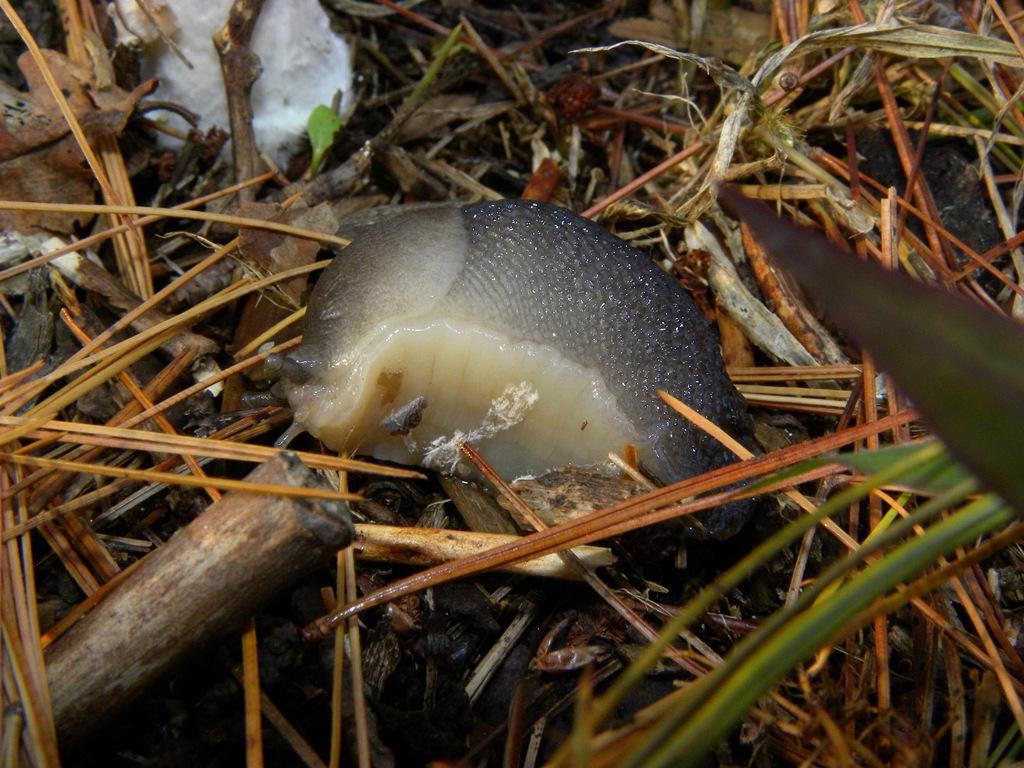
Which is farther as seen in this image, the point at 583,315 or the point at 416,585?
the point at 583,315

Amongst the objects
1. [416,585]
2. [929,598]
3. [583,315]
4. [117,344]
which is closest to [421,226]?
[583,315]

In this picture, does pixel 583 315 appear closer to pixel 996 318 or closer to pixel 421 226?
pixel 421 226

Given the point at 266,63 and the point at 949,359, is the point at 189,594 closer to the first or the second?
the point at 949,359

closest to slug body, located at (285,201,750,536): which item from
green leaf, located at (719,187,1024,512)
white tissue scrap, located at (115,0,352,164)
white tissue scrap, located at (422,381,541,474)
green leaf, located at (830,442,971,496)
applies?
white tissue scrap, located at (422,381,541,474)

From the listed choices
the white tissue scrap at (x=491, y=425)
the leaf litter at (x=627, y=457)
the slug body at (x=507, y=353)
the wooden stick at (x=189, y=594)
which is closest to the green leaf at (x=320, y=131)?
the leaf litter at (x=627, y=457)

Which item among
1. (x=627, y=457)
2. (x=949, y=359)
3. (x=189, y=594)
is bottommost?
(x=627, y=457)

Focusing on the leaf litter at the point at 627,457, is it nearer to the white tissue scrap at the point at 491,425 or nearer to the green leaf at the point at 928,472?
the green leaf at the point at 928,472

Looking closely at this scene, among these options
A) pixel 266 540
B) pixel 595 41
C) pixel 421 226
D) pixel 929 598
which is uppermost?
pixel 595 41

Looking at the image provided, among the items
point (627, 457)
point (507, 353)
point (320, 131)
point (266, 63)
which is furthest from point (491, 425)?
→ point (266, 63)
